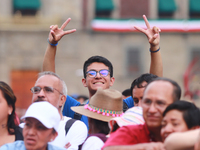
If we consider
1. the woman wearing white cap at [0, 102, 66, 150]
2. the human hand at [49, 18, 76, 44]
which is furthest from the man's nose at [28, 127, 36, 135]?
the human hand at [49, 18, 76, 44]

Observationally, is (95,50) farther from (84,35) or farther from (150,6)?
(150,6)

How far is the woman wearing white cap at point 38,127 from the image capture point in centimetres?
303

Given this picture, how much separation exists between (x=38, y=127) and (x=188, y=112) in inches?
46.8

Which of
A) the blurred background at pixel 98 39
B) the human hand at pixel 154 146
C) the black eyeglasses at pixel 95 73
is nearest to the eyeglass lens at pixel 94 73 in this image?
the black eyeglasses at pixel 95 73

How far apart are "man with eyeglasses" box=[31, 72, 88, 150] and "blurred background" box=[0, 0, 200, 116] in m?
18.1

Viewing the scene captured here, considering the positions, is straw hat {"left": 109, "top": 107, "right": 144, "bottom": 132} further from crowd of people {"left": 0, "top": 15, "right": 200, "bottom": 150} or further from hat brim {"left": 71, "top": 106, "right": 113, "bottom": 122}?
hat brim {"left": 71, "top": 106, "right": 113, "bottom": 122}

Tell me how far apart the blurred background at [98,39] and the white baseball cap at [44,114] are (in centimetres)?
1921

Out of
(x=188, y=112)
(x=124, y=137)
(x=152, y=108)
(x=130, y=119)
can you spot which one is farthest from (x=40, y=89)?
(x=188, y=112)

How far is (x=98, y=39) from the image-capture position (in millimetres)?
23250

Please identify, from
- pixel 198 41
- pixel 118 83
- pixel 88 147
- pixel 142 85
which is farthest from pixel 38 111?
pixel 198 41

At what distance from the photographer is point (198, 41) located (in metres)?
23.7

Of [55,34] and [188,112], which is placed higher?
[55,34]

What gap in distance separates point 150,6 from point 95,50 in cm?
455

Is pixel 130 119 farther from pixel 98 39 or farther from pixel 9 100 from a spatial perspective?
pixel 98 39
